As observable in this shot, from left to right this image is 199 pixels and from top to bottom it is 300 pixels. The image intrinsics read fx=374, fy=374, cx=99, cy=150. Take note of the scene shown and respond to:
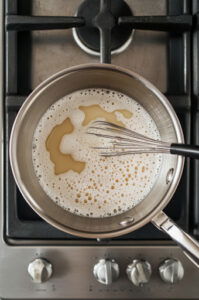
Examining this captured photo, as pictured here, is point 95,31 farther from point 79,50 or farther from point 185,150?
point 185,150

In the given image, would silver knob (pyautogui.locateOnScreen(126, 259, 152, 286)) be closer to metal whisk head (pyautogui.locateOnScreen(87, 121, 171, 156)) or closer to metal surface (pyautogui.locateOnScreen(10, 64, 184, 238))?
metal surface (pyautogui.locateOnScreen(10, 64, 184, 238))

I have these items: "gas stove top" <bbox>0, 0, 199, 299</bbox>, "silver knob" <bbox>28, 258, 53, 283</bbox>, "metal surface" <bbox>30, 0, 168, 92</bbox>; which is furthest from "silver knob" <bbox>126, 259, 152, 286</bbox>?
"metal surface" <bbox>30, 0, 168, 92</bbox>

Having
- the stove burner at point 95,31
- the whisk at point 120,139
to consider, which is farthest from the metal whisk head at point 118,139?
the stove burner at point 95,31

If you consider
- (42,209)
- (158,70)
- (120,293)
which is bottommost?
(120,293)

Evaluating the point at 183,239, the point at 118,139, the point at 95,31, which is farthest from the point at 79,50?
the point at 183,239

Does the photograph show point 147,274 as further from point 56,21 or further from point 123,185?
point 56,21

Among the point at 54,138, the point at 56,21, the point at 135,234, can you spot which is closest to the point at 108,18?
the point at 56,21

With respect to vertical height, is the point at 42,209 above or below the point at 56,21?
below
